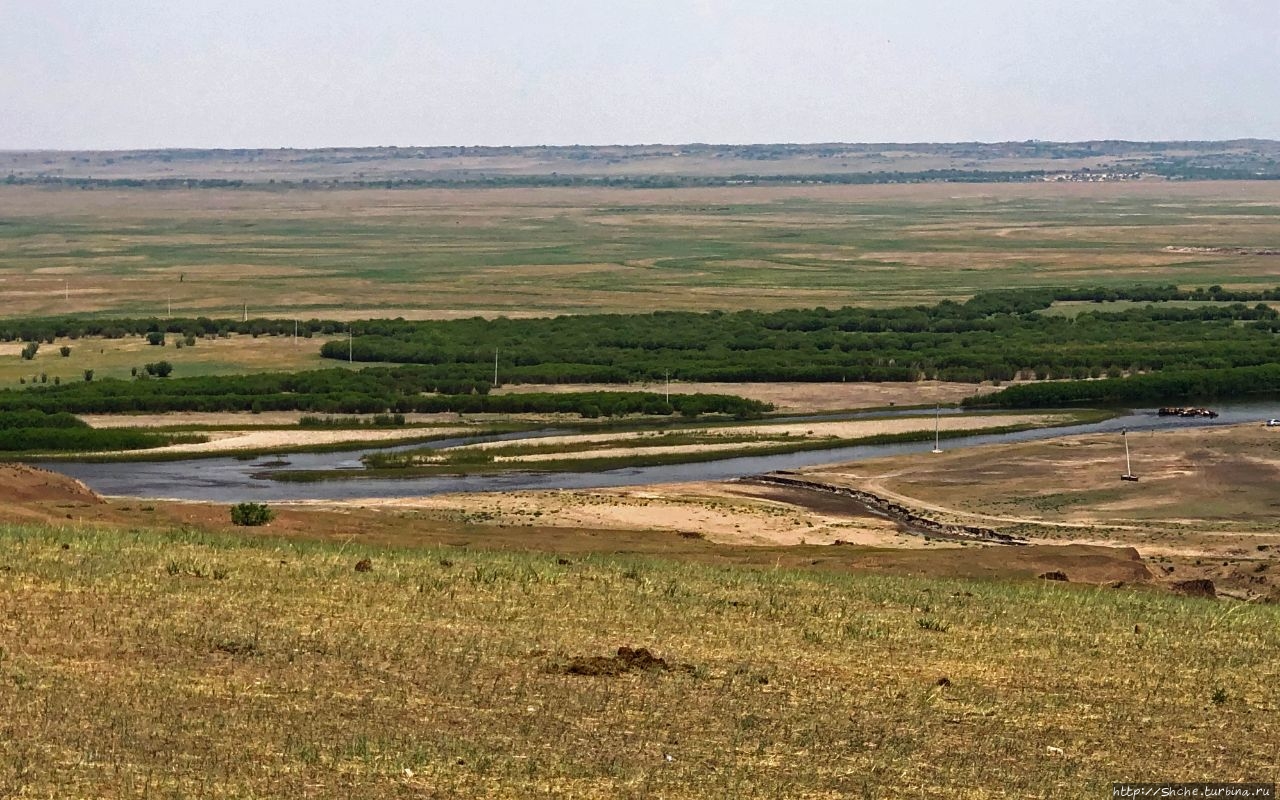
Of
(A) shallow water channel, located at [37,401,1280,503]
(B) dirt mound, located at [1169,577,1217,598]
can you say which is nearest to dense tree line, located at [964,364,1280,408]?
(A) shallow water channel, located at [37,401,1280,503]

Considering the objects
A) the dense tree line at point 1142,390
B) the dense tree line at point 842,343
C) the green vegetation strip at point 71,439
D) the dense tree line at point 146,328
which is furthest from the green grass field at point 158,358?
the dense tree line at point 1142,390

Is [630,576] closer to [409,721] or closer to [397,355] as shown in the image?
[409,721]

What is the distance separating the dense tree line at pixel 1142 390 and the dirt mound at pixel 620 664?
219 ft

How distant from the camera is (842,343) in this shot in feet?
351

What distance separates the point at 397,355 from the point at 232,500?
45.0 metres

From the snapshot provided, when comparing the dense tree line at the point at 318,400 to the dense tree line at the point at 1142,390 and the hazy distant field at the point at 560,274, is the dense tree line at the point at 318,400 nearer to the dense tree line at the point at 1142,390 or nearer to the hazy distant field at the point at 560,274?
the dense tree line at the point at 1142,390

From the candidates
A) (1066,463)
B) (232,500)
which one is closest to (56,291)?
(232,500)

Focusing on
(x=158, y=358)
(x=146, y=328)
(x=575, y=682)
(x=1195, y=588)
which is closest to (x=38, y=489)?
(x=1195, y=588)

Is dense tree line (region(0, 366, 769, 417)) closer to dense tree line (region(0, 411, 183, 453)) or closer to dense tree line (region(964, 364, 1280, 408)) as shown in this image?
dense tree line (region(0, 411, 183, 453))

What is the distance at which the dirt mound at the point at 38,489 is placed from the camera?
41.2 meters

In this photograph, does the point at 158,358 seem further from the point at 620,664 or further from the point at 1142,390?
the point at 620,664

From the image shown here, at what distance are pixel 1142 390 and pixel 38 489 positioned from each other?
198ft

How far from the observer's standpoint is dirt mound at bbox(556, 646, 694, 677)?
779 inches

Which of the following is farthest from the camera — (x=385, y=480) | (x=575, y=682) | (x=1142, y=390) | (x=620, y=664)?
(x=1142, y=390)
